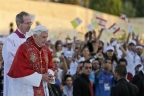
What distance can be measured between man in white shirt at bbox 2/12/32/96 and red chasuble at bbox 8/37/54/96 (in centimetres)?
44

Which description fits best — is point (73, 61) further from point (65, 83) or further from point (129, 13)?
point (129, 13)

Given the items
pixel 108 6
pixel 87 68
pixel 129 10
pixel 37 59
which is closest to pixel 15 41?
pixel 37 59

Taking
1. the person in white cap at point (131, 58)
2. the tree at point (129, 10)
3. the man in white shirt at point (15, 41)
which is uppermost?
the tree at point (129, 10)

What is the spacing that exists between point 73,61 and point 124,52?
2093mm

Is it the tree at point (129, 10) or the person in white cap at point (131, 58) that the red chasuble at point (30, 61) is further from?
the tree at point (129, 10)

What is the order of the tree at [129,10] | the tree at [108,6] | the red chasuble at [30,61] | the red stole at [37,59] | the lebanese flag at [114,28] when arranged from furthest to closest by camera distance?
the tree at [129,10], the tree at [108,6], the lebanese flag at [114,28], the red stole at [37,59], the red chasuble at [30,61]

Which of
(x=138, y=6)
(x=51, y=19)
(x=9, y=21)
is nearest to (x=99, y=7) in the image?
(x=138, y=6)

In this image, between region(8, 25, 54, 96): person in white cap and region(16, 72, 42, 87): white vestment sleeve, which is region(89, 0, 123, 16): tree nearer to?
region(8, 25, 54, 96): person in white cap

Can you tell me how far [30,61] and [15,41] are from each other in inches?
27.5

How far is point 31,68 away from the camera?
6832 mm

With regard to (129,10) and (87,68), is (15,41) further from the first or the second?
(129,10)

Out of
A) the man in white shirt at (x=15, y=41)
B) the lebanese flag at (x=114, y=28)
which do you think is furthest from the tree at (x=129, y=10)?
the man in white shirt at (x=15, y=41)

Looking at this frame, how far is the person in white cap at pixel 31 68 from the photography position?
6.72 metres

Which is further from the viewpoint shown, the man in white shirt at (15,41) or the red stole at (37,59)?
the man in white shirt at (15,41)
